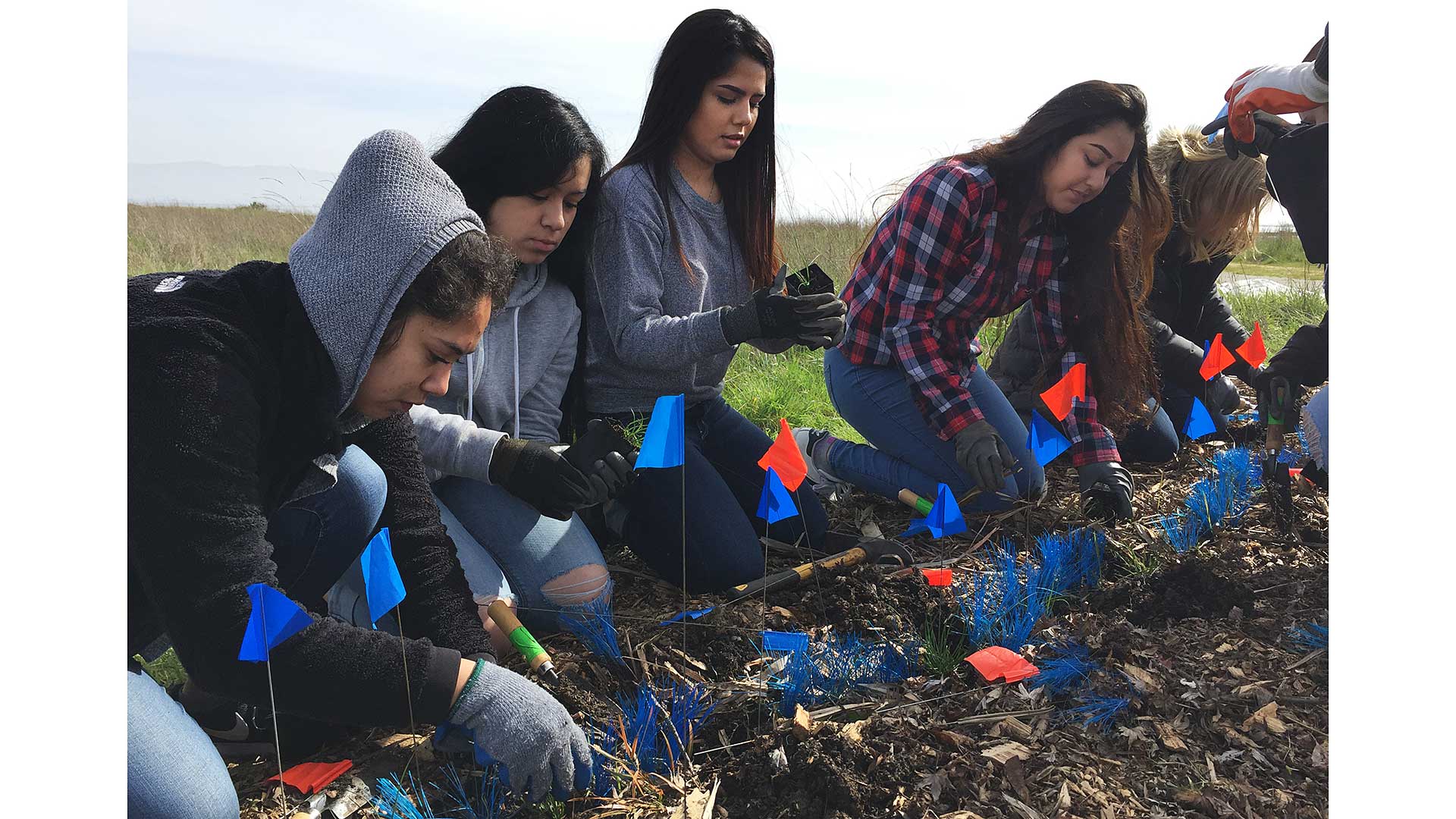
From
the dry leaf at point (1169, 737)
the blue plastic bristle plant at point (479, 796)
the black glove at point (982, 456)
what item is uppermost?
the black glove at point (982, 456)

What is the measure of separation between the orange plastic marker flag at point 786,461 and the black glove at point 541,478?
429 mm

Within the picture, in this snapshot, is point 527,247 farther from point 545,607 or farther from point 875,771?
point 875,771

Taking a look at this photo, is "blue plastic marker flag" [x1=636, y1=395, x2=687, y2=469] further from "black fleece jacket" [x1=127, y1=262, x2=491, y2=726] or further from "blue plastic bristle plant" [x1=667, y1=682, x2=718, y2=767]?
"black fleece jacket" [x1=127, y1=262, x2=491, y2=726]

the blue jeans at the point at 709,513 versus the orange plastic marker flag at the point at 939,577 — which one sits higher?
the blue jeans at the point at 709,513

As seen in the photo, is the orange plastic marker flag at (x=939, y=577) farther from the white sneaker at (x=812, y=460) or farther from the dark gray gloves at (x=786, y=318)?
the white sneaker at (x=812, y=460)

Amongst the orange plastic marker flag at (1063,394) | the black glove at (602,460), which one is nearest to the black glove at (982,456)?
the orange plastic marker flag at (1063,394)

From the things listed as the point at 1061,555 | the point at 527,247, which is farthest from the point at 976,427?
the point at 527,247

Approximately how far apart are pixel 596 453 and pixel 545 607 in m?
0.39

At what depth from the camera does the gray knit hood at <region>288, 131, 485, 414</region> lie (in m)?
1.41

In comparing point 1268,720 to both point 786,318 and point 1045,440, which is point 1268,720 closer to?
point 1045,440

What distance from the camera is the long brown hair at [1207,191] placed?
328 cm

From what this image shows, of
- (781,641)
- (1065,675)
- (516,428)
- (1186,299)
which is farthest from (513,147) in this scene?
(1186,299)

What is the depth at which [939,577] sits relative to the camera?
94.3 inches

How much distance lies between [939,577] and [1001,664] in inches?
21.4
